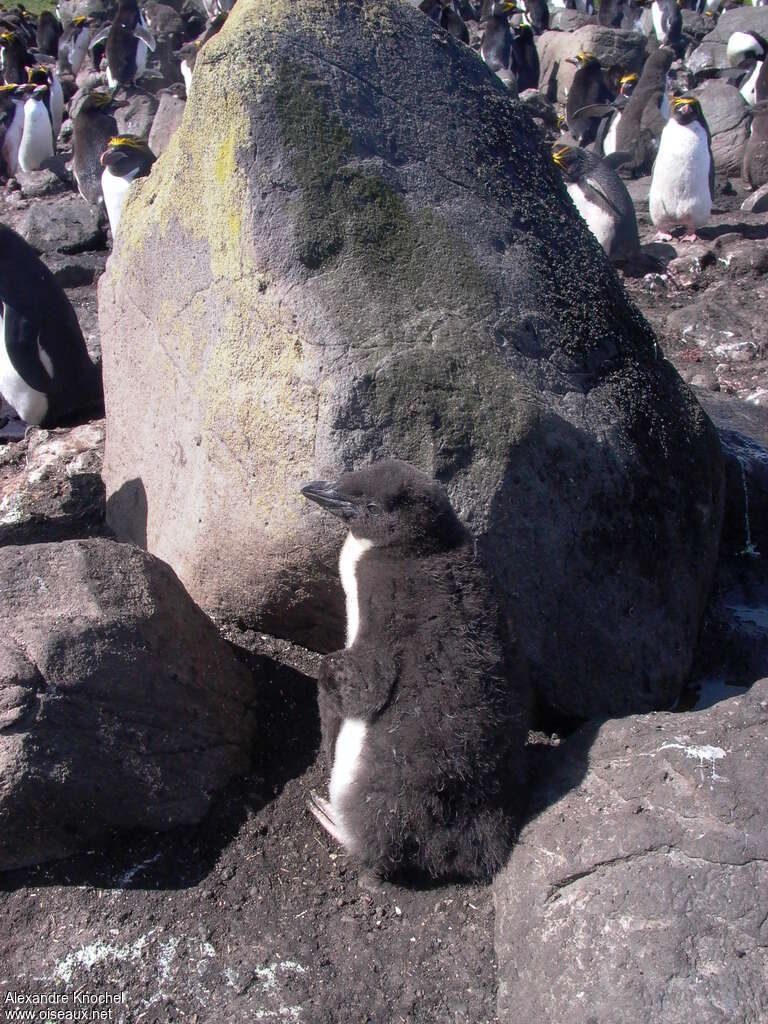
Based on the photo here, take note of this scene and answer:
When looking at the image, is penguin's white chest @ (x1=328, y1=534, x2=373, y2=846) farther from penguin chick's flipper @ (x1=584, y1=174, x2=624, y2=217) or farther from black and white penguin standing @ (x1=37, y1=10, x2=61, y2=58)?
black and white penguin standing @ (x1=37, y1=10, x2=61, y2=58)

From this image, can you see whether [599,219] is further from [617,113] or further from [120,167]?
[617,113]

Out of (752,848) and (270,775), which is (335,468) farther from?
(752,848)

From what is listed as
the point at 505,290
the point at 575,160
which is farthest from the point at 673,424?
the point at 575,160

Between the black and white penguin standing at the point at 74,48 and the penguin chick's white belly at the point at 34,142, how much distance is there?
937cm

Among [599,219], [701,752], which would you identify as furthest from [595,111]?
[701,752]

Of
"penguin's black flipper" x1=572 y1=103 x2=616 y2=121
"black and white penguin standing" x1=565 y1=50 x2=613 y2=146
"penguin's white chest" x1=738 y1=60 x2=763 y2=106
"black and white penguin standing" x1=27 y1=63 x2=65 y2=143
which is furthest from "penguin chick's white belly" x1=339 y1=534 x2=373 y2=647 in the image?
"penguin's white chest" x1=738 y1=60 x2=763 y2=106

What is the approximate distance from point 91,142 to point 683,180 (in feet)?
25.2

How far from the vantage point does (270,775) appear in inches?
126

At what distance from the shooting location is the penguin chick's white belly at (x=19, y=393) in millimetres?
6047

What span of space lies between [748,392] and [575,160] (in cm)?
526

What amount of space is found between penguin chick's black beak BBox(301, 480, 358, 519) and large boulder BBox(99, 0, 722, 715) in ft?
0.67

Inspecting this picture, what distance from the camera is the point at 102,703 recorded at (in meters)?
2.88

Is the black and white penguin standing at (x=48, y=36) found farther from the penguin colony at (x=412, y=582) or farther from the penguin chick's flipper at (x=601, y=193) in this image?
the penguin chick's flipper at (x=601, y=193)

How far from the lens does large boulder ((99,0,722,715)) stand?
10.4 feet
